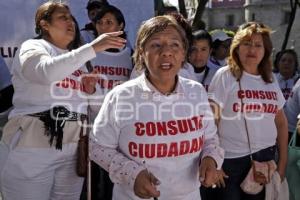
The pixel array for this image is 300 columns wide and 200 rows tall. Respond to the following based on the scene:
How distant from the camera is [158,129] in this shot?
6.88ft

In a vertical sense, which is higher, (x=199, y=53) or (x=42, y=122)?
(x=199, y=53)

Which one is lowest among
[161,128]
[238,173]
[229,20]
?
[238,173]

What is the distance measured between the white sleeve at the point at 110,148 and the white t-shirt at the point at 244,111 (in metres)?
1.17

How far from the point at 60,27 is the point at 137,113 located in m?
0.95

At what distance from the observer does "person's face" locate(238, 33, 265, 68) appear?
10.4ft

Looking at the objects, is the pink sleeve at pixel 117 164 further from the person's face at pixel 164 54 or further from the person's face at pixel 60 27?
the person's face at pixel 60 27

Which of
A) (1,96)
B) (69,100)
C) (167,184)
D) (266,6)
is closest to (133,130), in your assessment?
(167,184)

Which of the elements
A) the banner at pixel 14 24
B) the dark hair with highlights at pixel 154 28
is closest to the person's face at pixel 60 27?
the dark hair with highlights at pixel 154 28

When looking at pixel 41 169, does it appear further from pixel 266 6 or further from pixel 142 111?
pixel 266 6

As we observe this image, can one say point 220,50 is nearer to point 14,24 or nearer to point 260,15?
point 14,24

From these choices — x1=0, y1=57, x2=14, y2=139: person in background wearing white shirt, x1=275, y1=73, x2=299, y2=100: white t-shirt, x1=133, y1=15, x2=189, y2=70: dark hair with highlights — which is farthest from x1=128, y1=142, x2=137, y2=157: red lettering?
x1=275, y1=73, x2=299, y2=100: white t-shirt

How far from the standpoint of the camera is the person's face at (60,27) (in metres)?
2.71

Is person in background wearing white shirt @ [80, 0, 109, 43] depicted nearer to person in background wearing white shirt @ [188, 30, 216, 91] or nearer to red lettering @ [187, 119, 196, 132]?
person in background wearing white shirt @ [188, 30, 216, 91]

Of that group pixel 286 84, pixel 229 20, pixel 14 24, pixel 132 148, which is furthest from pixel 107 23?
pixel 229 20
